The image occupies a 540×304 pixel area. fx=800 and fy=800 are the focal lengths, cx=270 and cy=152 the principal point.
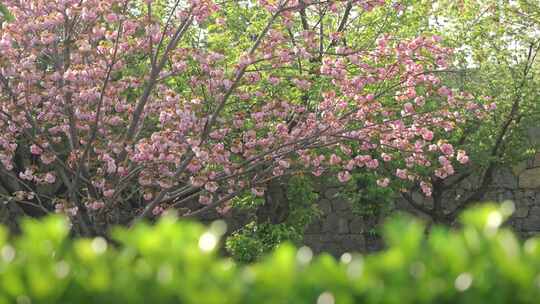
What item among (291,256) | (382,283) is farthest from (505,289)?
(291,256)

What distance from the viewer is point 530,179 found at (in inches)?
547

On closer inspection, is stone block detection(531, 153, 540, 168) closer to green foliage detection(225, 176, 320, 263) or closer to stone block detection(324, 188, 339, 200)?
stone block detection(324, 188, 339, 200)

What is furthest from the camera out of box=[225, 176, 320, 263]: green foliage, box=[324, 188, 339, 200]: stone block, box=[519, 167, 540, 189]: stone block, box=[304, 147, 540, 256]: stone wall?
box=[324, 188, 339, 200]: stone block

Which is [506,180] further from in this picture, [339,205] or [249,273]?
[249,273]

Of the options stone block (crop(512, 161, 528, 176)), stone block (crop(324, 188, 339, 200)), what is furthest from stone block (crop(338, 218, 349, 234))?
stone block (crop(512, 161, 528, 176))

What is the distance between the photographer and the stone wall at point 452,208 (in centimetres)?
1375

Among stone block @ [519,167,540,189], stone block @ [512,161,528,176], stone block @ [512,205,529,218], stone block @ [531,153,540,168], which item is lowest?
stone block @ [512,205,529,218]

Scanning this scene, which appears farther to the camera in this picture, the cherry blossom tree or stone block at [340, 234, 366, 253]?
stone block at [340, 234, 366, 253]

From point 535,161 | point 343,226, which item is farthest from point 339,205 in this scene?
point 535,161

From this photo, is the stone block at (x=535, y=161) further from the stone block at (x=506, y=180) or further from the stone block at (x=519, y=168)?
the stone block at (x=506, y=180)

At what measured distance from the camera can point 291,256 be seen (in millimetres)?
2252

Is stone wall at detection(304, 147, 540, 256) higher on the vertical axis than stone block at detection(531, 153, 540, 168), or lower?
lower

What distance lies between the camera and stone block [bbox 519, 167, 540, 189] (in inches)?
545

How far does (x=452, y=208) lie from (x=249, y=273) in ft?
38.3
